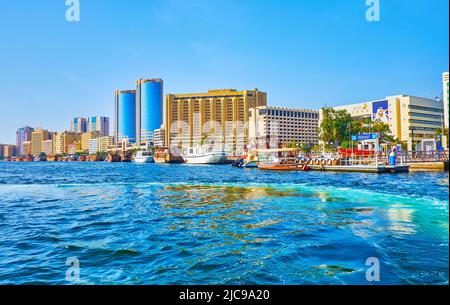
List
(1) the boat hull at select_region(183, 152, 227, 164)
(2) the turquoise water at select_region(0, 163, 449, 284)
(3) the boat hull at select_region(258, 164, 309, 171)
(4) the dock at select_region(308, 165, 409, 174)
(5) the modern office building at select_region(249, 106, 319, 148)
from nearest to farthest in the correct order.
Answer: (2) the turquoise water at select_region(0, 163, 449, 284) < (4) the dock at select_region(308, 165, 409, 174) < (3) the boat hull at select_region(258, 164, 309, 171) < (1) the boat hull at select_region(183, 152, 227, 164) < (5) the modern office building at select_region(249, 106, 319, 148)

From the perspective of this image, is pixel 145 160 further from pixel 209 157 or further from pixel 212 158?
pixel 212 158

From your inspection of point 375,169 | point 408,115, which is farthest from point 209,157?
point 375,169

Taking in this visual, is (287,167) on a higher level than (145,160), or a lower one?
lower

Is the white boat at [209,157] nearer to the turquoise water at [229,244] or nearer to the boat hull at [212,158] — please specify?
the boat hull at [212,158]

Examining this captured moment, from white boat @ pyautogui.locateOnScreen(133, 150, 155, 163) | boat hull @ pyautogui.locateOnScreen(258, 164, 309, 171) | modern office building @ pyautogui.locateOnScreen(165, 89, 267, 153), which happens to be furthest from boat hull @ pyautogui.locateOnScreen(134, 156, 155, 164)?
boat hull @ pyautogui.locateOnScreen(258, 164, 309, 171)

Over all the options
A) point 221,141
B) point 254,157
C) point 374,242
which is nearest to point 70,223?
point 374,242

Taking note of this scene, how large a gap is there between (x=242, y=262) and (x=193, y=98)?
16940cm

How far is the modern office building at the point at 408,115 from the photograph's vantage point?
9579 centimetres

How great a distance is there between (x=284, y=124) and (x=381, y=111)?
210 feet

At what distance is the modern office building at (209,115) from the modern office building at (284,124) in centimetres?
1086

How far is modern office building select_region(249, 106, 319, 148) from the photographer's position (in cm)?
15275

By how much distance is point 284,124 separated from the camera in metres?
163

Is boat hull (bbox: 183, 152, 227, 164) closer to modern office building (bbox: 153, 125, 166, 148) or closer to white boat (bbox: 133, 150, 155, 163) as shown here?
white boat (bbox: 133, 150, 155, 163)
